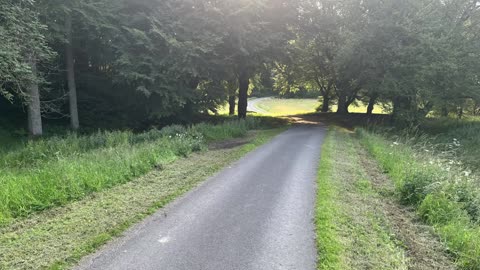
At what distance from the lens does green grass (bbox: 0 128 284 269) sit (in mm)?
4559

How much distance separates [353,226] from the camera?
5.79 metres

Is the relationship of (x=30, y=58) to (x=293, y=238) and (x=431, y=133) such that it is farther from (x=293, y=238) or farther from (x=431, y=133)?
(x=431, y=133)

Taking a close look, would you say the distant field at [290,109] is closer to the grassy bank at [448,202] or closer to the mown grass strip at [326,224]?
the mown grass strip at [326,224]

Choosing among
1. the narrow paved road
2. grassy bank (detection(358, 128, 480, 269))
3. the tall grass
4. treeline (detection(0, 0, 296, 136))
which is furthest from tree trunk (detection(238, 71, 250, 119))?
grassy bank (detection(358, 128, 480, 269))

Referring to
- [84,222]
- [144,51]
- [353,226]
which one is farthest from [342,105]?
[84,222]

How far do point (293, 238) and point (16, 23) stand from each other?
14.0 meters

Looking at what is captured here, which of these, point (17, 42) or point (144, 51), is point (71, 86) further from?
point (17, 42)

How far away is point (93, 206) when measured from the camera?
21.0 feet

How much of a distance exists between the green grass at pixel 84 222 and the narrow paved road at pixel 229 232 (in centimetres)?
29

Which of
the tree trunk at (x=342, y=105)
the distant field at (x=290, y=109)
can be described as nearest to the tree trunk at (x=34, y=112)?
the distant field at (x=290, y=109)

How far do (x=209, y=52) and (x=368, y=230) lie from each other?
1675 cm

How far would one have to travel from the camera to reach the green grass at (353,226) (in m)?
4.66

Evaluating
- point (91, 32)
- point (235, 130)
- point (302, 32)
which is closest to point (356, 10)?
point (302, 32)

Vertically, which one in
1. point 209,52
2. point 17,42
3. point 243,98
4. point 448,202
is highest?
point 209,52
